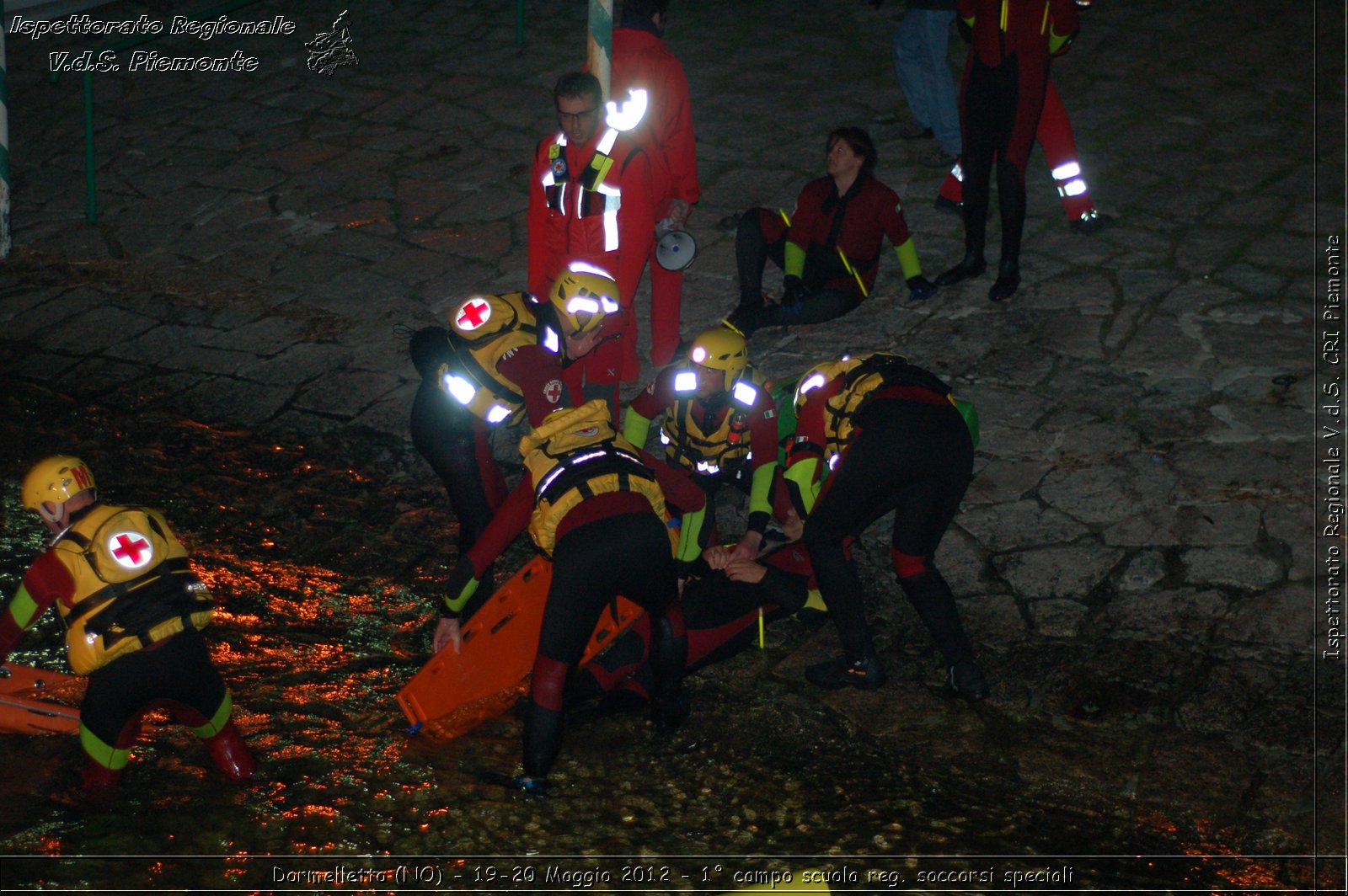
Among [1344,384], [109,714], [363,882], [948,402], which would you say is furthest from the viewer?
[1344,384]

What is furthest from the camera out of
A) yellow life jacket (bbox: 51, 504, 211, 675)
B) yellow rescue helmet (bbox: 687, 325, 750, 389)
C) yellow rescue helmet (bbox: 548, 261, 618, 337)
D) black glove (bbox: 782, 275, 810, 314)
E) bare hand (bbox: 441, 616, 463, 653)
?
black glove (bbox: 782, 275, 810, 314)

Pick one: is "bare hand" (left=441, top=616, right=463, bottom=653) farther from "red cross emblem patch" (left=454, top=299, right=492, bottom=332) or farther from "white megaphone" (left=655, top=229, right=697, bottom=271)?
"white megaphone" (left=655, top=229, right=697, bottom=271)

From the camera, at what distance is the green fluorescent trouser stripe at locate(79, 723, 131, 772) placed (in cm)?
441

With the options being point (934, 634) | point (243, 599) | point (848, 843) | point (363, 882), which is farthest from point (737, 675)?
point (243, 599)

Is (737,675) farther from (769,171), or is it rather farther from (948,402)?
(769,171)

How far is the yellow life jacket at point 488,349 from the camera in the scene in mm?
5199

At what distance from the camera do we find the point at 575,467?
4.60m

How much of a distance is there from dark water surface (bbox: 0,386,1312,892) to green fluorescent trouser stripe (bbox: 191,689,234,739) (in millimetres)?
210

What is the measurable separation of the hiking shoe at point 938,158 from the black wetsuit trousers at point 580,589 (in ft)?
18.3

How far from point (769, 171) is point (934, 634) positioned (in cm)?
507

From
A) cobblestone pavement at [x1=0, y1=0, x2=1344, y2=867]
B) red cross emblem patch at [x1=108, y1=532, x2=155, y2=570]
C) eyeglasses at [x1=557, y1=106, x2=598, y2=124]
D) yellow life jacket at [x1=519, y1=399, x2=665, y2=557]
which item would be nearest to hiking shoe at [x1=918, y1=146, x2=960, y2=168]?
cobblestone pavement at [x1=0, y1=0, x2=1344, y2=867]

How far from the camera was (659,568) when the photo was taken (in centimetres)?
462

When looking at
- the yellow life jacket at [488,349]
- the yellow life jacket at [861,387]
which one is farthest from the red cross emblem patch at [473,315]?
the yellow life jacket at [861,387]

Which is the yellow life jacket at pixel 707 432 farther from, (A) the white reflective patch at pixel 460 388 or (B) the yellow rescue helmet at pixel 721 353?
(A) the white reflective patch at pixel 460 388
